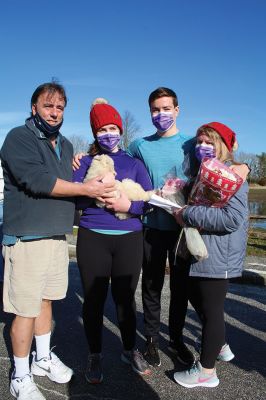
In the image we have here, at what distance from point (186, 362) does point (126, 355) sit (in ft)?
1.76

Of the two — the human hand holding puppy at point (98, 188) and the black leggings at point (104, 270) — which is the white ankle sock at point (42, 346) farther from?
the human hand holding puppy at point (98, 188)

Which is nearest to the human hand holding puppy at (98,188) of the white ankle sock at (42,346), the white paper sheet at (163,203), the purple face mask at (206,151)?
the white paper sheet at (163,203)

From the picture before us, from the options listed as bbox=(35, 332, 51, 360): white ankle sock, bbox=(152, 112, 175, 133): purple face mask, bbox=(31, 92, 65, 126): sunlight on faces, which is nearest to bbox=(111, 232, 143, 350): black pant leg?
bbox=(35, 332, 51, 360): white ankle sock

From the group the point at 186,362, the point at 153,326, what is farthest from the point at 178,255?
the point at 186,362

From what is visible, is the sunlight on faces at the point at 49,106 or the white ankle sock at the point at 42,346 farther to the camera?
the white ankle sock at the point at 42,346

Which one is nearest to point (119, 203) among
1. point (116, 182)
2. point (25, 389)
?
point (116, 182)

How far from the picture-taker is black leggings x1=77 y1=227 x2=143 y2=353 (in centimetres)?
306

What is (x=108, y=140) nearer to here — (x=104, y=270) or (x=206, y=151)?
(x=206, y=151)

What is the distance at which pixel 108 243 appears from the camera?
3.06m

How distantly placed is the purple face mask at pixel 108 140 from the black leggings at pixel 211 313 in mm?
1252

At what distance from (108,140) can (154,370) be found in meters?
2.00

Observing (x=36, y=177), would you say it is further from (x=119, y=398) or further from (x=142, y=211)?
(x=119, y=398)

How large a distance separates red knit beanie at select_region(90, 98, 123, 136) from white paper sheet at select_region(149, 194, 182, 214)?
666 millimetres

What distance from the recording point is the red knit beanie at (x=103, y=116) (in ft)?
10.2
